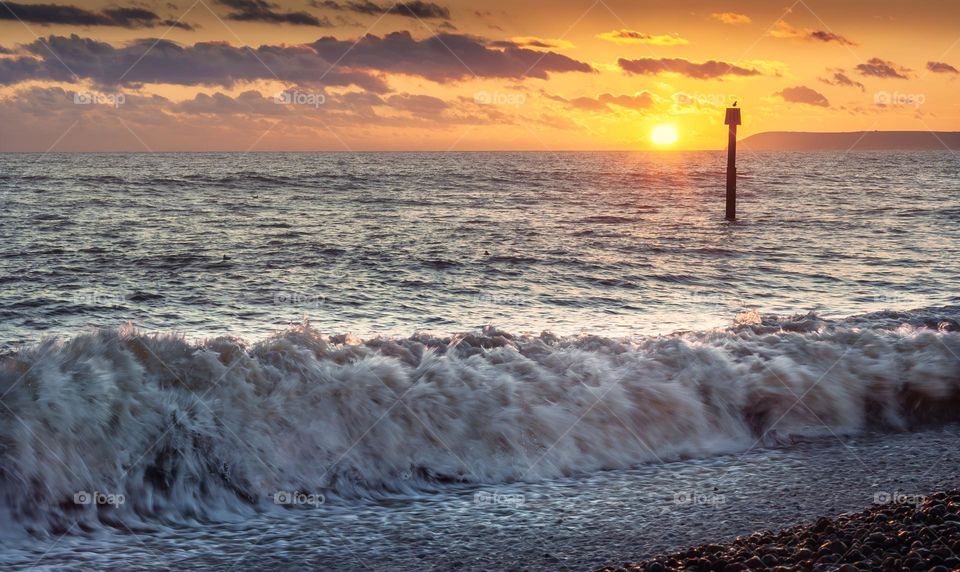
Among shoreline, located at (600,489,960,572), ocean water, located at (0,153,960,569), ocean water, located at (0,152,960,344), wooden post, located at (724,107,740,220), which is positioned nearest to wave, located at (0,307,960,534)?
ocean water, located at (0,153,960,569)

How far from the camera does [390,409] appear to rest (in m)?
7.43

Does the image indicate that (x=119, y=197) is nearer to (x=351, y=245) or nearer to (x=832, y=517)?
(x=351, y=245)

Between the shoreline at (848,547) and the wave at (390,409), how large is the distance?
2.11 meters

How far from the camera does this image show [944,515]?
207 inches

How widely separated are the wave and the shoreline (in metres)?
2.11

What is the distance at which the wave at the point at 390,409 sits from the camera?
6340 mm

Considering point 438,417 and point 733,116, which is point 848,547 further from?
point 733,116

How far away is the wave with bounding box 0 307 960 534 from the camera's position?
250 inches

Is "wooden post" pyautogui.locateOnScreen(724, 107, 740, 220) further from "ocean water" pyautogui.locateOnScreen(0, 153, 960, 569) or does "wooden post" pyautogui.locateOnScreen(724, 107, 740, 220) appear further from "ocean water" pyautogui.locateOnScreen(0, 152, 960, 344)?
"ocean water" pyautogui.locateOnScreen(0, 153, 960, 569)

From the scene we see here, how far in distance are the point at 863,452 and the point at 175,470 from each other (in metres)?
5.90

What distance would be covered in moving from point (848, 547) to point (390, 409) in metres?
3.96

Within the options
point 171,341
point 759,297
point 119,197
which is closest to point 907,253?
point 759,297

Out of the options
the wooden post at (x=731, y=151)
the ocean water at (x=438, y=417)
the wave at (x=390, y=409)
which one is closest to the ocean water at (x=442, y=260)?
the ocean water at (x=438, y=417)

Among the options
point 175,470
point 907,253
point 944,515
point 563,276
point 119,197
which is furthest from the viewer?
point 119,197
